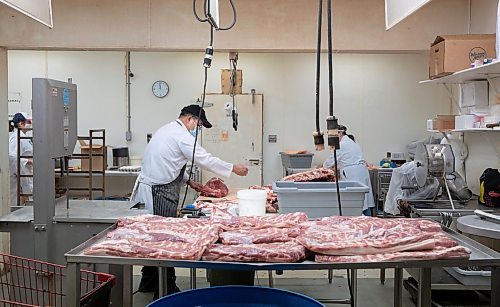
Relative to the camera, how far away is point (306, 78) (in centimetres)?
800

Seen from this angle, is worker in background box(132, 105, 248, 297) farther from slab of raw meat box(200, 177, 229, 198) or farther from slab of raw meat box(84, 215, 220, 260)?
slab of raw meat box(84, 215, 220, 260)

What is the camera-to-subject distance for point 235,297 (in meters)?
1.70

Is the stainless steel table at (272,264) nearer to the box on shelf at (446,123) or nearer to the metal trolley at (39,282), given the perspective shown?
the metal trolley at (39,282)

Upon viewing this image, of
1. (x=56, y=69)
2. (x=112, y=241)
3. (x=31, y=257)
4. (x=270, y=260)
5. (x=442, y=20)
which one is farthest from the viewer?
(x=56, y=69)

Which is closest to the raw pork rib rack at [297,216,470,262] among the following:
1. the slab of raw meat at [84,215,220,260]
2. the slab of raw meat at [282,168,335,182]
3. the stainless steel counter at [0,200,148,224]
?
the slab of raw meat at [84,215,220,260]

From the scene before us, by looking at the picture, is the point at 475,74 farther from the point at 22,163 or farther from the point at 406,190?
the point at 22,163

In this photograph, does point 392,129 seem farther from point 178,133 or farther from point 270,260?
point 270,260

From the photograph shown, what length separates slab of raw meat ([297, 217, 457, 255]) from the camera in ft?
6.16

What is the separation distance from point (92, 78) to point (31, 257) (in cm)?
553

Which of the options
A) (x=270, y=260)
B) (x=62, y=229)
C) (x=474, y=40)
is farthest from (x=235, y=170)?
(x=270, y=260)

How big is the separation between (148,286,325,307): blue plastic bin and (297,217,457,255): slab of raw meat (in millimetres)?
277

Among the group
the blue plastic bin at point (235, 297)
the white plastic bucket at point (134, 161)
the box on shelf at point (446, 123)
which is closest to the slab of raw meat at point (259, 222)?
the blue plastic bin at point (235, 297)

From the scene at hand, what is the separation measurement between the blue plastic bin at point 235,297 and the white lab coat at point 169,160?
2.57 meters

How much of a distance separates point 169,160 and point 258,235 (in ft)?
7.41
